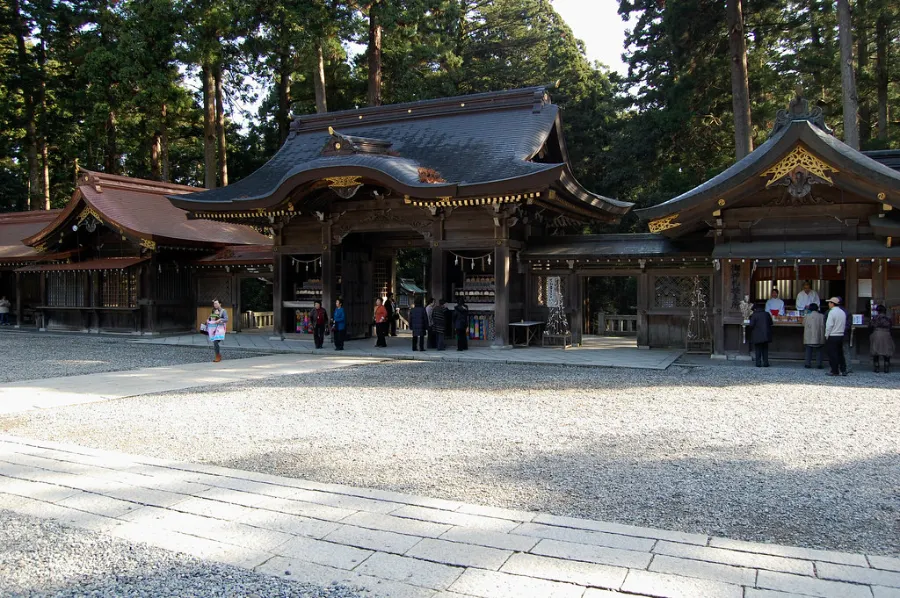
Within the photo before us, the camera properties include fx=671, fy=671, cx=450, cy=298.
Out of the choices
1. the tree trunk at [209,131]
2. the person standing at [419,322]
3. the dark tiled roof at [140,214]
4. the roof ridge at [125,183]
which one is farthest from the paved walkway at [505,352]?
the tree trunk at [209,131]

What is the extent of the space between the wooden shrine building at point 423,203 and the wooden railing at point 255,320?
5.53 meters

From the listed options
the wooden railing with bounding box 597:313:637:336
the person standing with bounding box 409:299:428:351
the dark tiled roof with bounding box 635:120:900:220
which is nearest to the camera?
the dark tiled roof with bounding box 635:120:900:220

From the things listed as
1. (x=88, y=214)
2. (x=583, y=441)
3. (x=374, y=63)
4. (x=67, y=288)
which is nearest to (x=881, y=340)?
(x=583, y=441)

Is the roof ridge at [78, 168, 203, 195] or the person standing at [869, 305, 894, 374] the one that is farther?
the roof ridge at [78, 168, 203, 195]

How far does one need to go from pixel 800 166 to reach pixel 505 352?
7.29 meters

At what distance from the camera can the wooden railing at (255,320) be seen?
24.5 m

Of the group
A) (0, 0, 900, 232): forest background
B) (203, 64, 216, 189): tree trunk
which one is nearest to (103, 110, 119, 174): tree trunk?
(0, 0, 900, 232): forest background

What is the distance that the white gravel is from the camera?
3.58m

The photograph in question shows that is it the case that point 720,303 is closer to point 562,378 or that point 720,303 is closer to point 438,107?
point 562,378

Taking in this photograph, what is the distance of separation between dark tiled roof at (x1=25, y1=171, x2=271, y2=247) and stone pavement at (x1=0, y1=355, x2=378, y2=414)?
26.9 ft

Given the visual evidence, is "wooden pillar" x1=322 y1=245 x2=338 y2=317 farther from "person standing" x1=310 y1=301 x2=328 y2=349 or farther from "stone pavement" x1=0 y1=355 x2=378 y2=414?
"stone pavement" x1=0 y1=355 x2=378 y2=414

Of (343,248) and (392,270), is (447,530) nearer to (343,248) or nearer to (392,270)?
(343,248)

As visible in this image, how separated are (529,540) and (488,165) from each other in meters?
→ 13.4

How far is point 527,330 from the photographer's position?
56.6 ft
